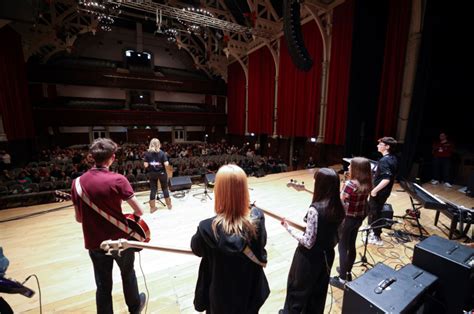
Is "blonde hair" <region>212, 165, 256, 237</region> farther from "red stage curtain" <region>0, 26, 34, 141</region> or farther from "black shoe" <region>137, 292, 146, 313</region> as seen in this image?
"red stage curtain" <region>0, 26, 34, 141</region>

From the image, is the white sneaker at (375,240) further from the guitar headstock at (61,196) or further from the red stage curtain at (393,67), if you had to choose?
the red stage curtain at (393,67)

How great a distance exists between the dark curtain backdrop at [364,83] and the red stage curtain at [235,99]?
8.67 metres

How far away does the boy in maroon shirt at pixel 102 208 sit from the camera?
1530 millimetres

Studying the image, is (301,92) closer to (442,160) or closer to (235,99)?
(442,160)

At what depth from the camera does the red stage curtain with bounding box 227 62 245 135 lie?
15297 mm

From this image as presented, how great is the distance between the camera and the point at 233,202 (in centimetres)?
113

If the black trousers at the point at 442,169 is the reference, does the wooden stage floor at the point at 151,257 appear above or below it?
below

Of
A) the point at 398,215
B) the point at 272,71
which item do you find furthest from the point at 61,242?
the point at 272,71

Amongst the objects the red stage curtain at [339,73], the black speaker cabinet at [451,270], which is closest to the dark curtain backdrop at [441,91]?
the red stage curtain at [339,73]

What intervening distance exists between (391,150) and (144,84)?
15.8 meters

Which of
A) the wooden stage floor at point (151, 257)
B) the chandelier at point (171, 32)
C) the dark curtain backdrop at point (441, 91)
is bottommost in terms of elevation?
the wooden stage floor at point (151, 257)

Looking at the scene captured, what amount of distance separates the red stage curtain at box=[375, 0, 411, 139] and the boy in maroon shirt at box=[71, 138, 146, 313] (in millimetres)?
7996

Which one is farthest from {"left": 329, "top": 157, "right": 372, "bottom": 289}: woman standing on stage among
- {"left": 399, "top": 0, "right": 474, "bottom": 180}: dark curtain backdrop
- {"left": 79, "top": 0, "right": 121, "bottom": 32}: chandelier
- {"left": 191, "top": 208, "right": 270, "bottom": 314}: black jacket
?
{"left": 79, "top": 0, "right": 121, "bottom": 32}: chandelier

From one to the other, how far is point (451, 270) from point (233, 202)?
1.91 m
